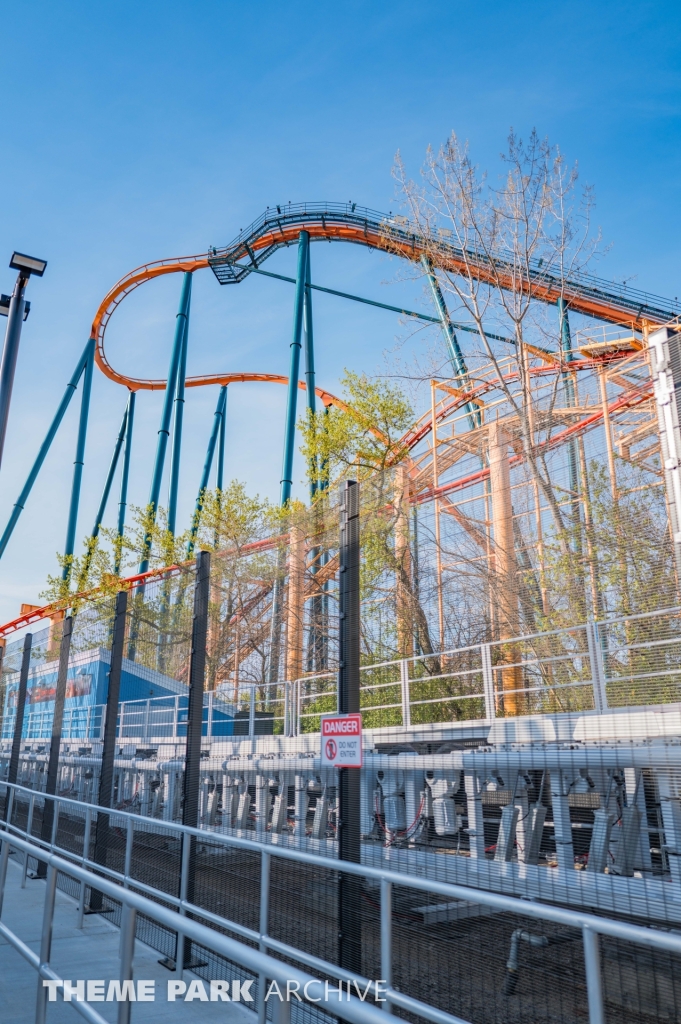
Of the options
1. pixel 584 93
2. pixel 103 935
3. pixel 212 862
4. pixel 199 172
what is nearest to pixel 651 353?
pixel 212 862

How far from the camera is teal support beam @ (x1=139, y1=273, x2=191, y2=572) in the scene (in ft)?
82.9

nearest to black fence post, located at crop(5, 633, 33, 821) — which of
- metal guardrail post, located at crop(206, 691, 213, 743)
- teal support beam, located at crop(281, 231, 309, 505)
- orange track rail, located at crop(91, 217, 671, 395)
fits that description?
metal guardrail post, located at crop(206, 691, 213, 743)

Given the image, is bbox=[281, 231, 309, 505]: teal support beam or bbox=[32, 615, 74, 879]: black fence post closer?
bbox=[32, 615, 74, 879]: black fence post

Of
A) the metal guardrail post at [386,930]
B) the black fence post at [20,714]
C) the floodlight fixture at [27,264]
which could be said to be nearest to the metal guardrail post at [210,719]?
the metal guardrail post at [386,930]

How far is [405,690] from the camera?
4.68 m

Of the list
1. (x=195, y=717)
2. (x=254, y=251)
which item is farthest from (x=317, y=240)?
(x=195, y=717)

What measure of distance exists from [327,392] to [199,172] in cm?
1725

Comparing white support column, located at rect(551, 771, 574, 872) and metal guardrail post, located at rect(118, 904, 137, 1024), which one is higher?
white support column, located at rect(551, 771, 574, 872)

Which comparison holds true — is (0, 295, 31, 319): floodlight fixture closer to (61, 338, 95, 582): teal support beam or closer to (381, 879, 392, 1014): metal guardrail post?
(381, 879, 392, 1014): metal guardrail post

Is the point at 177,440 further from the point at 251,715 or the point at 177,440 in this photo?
the point at 251,715

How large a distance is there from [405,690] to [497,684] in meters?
0.70

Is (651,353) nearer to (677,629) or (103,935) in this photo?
(677,629)

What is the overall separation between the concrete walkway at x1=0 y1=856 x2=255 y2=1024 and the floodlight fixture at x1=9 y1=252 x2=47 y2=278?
684cm

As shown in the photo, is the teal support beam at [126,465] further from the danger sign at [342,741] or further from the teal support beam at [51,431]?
the danger sign at [342,741]
